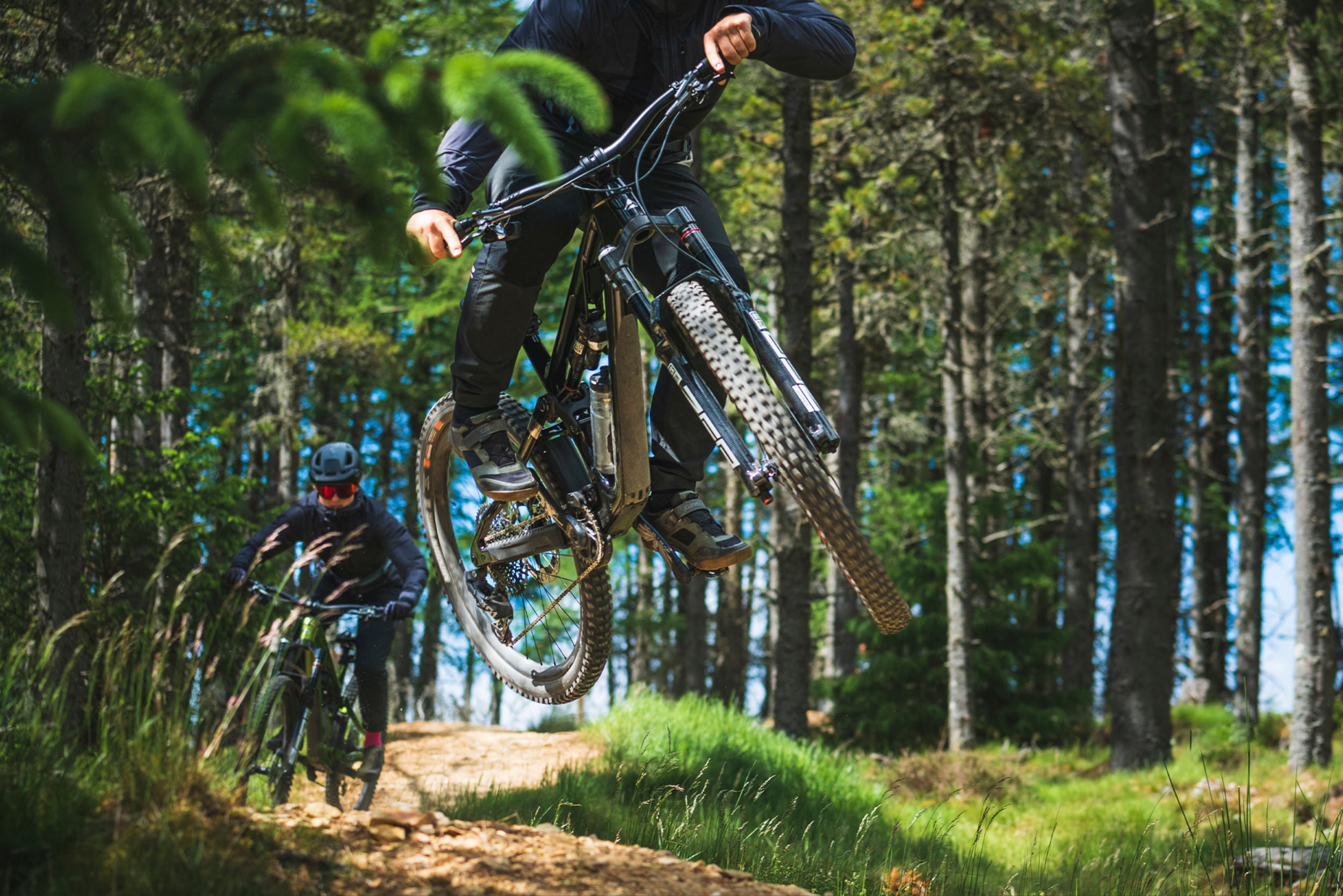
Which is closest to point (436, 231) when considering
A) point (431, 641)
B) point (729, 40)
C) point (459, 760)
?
point (729, 40)

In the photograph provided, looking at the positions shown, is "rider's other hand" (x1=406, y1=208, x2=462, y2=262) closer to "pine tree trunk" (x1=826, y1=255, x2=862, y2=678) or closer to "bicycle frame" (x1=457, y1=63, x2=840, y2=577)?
"bicycle frame" (x1=457, y1=63, x2=840, y2=577)

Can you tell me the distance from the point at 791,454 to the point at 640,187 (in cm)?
149

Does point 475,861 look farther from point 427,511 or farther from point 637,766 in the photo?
point 637,766

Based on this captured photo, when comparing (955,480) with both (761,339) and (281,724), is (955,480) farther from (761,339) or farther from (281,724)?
(761,339)

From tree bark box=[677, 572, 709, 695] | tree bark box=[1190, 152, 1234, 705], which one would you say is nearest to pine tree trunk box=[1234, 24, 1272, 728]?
tree bark box=[1190, 152, 1234, 705]

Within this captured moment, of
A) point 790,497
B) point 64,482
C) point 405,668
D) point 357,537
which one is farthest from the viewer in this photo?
point 405,668

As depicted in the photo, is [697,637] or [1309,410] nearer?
[1309,410]

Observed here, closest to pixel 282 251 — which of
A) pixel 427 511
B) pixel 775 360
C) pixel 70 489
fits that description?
pixel 70 489

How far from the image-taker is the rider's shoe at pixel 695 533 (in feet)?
13.7

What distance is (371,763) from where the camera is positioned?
6.95 m

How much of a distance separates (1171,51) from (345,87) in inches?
735

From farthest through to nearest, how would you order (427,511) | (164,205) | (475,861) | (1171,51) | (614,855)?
(1171,51) < (164,205) < (427,511) < (614,855) < (475,861)

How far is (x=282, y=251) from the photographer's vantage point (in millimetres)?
16156

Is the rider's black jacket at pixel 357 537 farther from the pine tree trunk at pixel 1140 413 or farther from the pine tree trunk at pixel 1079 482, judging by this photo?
the pine tree trunk at pixel 1079 482
